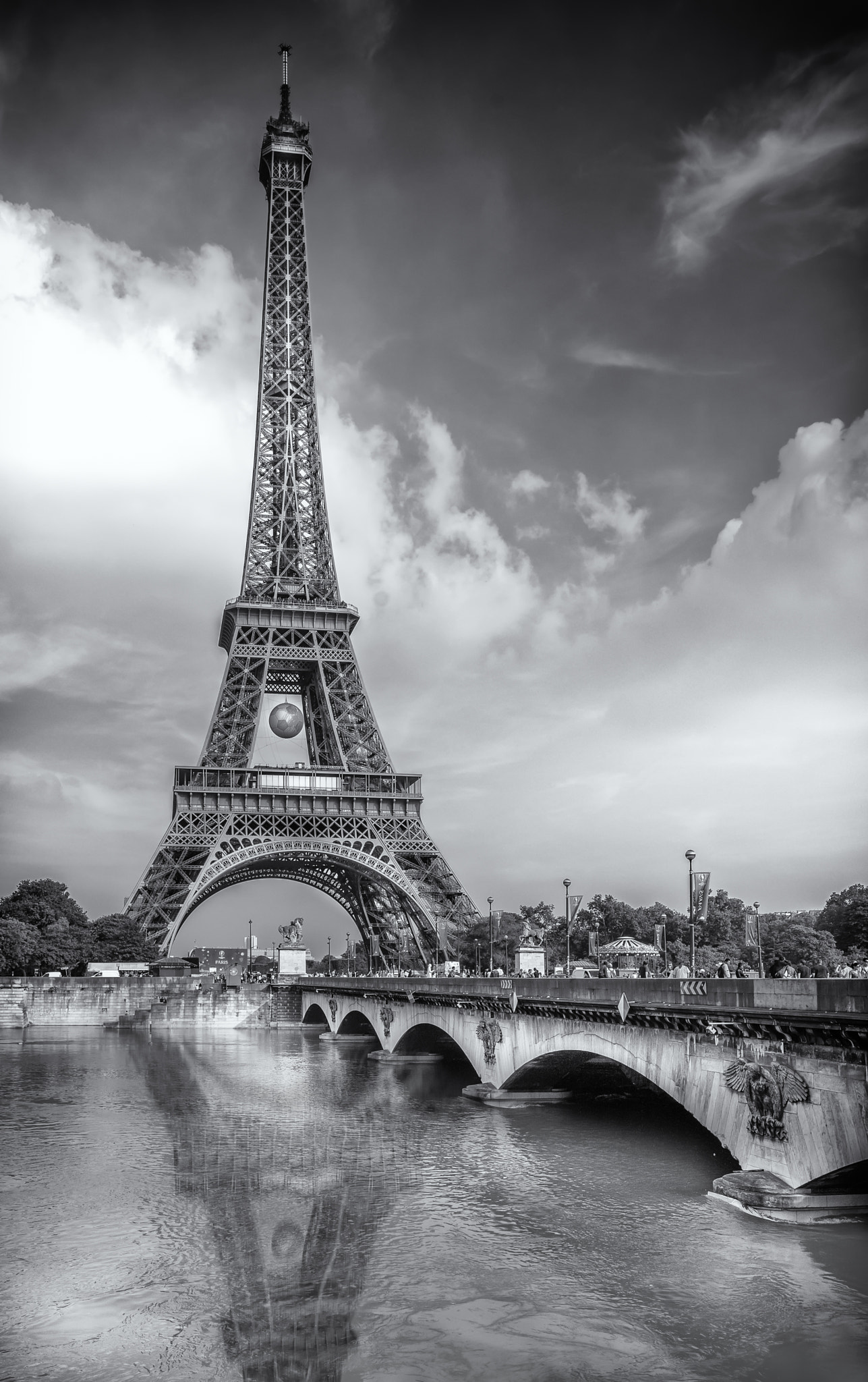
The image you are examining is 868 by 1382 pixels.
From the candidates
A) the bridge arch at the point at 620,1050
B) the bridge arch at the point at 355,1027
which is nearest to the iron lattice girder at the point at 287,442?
the bridge arch at the point at 355,1027

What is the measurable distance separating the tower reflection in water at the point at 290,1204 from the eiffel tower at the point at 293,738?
3387 cm

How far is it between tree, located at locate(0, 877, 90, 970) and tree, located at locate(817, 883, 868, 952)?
208ft

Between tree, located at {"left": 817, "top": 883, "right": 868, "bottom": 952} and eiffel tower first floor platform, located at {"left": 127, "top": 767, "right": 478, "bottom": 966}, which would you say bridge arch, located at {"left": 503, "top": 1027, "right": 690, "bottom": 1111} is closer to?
eiffel tower first floor platform, located at {"left": 127, "top": 767, "right": 478, "bottom": 966}

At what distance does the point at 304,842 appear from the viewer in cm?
8219

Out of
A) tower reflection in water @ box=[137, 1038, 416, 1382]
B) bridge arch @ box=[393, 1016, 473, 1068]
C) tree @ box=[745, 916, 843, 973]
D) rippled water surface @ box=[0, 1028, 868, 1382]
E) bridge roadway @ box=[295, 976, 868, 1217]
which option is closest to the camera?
rippled water surface @ box=[0, 1028, 868, 1382]

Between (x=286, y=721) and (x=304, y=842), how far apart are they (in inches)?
746

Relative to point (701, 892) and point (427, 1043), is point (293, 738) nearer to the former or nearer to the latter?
point (427, 1043)

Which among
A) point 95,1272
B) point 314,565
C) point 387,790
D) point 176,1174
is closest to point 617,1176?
point 176,1174

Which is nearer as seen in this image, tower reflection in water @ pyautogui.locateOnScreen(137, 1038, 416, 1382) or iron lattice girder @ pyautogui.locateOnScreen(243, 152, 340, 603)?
tower reflection in water @ pyautogui.locateOnScreen(137, 1038, 416, 1382)

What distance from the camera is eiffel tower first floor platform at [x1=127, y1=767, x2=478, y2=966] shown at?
7812 centimetres

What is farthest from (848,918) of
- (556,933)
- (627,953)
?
(627,953)

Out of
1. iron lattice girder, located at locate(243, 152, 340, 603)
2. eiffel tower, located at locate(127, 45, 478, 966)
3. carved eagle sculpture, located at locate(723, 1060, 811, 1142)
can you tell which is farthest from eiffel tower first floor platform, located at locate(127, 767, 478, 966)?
carved eagle sculpture, located at locate(723, 1060, 811, 1142)

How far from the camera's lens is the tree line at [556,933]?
8488cm

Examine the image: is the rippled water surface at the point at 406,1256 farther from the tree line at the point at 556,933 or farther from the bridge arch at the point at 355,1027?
the tree line at the point at 556,933
